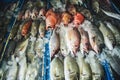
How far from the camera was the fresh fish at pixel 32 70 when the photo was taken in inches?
63.9

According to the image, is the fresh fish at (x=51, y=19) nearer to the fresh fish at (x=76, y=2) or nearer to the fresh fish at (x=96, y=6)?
the fresh fish at (x=76, y=2)

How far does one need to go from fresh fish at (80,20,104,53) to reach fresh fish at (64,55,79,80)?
0.17 meters

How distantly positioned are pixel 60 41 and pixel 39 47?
141 mm

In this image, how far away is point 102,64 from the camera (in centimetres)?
165

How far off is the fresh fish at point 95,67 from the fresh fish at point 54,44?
0.21 meters

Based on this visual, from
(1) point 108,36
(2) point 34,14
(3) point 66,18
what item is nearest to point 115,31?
(1) point 108,36

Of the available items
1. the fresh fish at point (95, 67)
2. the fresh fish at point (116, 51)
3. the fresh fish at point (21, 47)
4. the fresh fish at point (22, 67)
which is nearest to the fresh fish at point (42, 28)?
the fresh fish at point (21, 47)

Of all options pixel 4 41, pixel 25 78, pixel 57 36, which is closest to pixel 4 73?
pixel 25 78

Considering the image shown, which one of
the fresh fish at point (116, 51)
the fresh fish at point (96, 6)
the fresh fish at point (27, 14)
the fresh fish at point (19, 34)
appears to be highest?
the fresh fish at point (27, 14)

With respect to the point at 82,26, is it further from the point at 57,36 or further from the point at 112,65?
the point at 112,65

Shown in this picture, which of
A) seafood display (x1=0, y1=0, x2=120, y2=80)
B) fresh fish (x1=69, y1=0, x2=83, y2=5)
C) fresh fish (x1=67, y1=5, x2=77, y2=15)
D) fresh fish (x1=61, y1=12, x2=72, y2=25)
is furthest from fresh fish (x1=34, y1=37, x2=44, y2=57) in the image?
fresh fish (x1=69, y1=0, x2=83, y2=5)

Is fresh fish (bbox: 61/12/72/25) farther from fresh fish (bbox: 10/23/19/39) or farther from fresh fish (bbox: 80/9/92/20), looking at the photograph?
fresh fish (bbox: 10/23/19/39)

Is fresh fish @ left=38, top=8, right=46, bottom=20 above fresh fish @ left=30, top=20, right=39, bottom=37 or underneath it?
above

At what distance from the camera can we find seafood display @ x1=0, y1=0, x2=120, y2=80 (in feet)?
5.35
